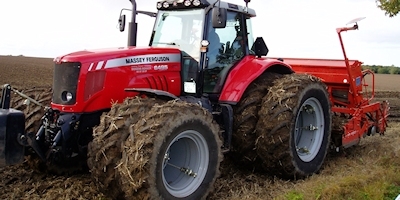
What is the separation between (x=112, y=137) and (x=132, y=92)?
1047 millimetres

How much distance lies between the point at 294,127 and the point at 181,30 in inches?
74.8

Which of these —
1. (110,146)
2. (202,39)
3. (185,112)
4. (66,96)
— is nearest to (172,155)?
(185,112)

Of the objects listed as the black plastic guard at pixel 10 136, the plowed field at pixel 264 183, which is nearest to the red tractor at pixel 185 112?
the black plastic guard at pixel 10 136

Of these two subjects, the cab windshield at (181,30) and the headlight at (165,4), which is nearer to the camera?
the cab windshield at (181,30)

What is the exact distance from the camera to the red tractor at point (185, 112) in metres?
4.18

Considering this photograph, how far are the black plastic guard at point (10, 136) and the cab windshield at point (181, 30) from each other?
7.34 feet

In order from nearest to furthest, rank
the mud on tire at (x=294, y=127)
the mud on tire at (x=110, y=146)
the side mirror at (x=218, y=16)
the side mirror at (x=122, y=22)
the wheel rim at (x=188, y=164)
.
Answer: the mud on tire at (x=110, y=146), the wheel rim at (x=188, y=164), the side mirror at (x=218, y=16), the mud on tire at (x=294, y=127), the side mirror at (x=122, y=22)

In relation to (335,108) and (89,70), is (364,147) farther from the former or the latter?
(89,70)

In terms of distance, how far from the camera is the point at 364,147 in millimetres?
7551

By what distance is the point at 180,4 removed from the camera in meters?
5.82

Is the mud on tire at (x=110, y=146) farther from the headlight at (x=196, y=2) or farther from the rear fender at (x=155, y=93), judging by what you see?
the headlight at (x=196, y=2)

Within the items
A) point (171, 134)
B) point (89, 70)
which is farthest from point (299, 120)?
point (89, 70)

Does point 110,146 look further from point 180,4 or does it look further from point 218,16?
point 180,4

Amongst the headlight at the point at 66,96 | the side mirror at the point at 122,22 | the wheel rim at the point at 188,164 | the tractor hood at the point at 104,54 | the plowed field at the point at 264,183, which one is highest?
the side mirror at the point at 122,22
